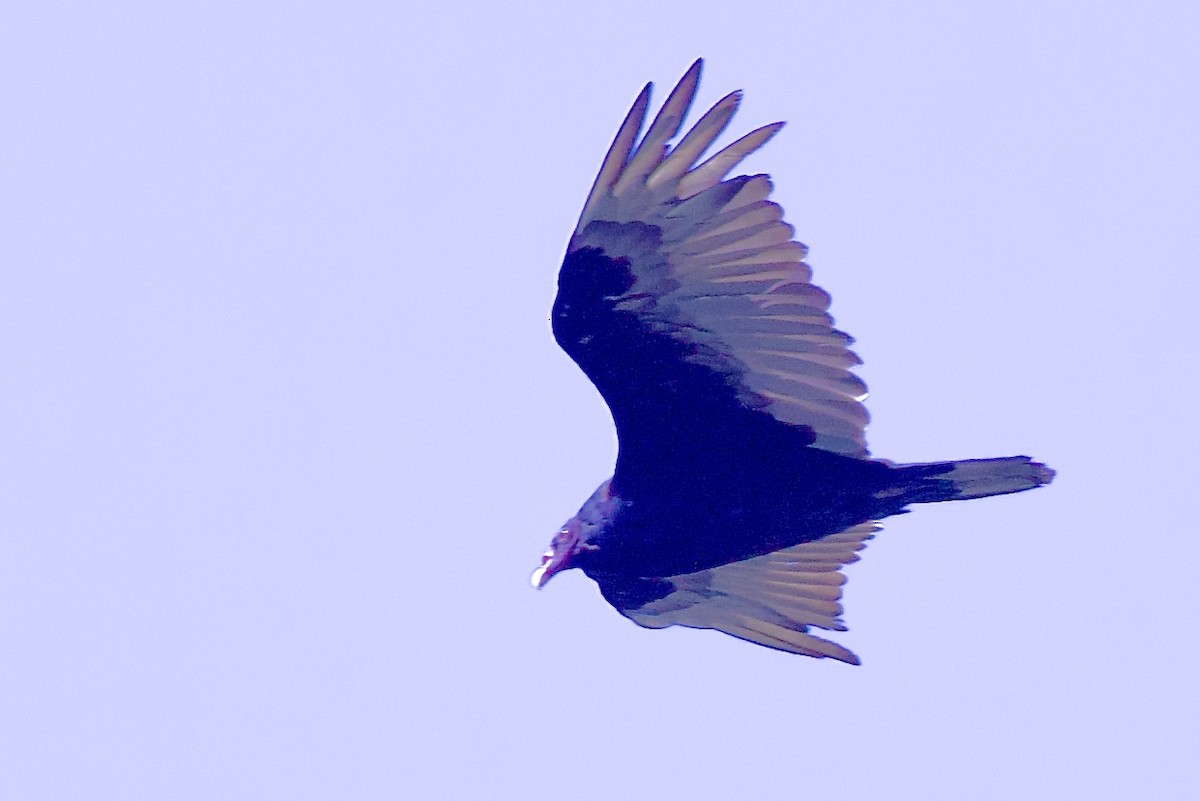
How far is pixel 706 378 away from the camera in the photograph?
6980 millimetres

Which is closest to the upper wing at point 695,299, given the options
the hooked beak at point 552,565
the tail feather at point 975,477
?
the tail feather at point 975,477

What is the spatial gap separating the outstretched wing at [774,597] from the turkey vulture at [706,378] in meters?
0.38

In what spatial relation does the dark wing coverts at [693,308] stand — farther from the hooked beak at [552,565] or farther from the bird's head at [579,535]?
the hooked beak at [552,565]

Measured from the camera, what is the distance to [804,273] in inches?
264

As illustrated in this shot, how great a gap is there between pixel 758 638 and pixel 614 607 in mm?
645

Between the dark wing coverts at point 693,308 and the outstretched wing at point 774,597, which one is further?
the outstretched wing at point 774,597

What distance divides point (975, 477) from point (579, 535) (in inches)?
60.7

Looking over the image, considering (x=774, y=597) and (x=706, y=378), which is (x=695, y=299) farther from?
(x=774, y=597)

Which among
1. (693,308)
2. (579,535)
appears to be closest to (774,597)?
(579,535)

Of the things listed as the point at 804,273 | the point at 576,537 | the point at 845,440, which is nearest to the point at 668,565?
the point at 576,537

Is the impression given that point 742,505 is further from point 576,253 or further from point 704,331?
point 576,253

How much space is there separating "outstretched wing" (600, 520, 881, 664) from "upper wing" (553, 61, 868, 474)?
128cm

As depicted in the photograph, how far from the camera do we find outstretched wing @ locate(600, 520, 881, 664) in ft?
26.8

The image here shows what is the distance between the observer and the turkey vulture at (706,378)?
6.54 metres
